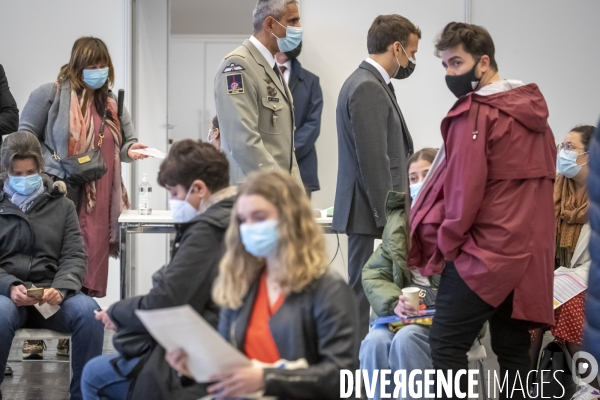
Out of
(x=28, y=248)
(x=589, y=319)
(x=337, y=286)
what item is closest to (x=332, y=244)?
(x=28, y=248)

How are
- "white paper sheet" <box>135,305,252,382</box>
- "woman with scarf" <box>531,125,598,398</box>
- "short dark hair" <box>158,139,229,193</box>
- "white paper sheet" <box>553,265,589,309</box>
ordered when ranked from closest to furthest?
"white paper sheet" <box>135,305,252,382</box> < "short dark hair" <box>158,139,229,193</box> < "white paper sheet" <box>553,265,589,309</box> < "woman with scarf" <box>531,125,598,398</box>

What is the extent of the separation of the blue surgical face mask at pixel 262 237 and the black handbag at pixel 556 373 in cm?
200

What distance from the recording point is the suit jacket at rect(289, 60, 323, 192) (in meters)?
6.04

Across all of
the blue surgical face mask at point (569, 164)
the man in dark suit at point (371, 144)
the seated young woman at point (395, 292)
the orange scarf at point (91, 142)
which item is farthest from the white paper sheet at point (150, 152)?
the blue surgical face mask at point (569, 164)

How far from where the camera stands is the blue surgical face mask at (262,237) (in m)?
2.08

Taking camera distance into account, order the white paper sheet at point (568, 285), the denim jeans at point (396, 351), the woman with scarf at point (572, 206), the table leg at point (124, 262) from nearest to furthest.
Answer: the denim jeans at point (396, 351) < the white paper sheet at point (568, 285) < the woman with scarf at point (572, 206) < the table leg at point (124, 262)

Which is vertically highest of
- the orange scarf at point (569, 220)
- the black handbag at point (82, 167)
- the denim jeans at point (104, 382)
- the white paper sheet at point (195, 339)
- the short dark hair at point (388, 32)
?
the short dark hair at point (388, 32)

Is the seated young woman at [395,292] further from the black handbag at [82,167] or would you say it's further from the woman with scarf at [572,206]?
the black handbag at [82,167]

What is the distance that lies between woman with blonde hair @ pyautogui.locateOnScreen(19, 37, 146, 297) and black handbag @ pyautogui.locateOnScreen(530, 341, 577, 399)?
8.05 feet

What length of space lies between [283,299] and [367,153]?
1887mm

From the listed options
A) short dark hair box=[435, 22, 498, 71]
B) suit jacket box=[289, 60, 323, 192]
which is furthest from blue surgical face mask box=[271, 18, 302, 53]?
suit jacket box=[289, 60, 323, 192]

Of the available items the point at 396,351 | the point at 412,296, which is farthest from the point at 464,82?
the point at 396,351

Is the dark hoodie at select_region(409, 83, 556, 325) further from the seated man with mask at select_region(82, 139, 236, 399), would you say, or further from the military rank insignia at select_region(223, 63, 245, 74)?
the military rank insignia at select_region(223, 63, 245, 74)

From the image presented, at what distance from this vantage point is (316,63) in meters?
→ 6.35
